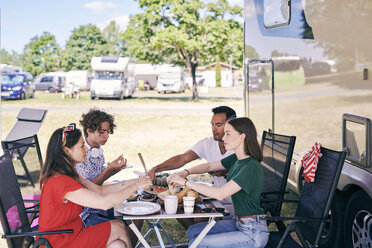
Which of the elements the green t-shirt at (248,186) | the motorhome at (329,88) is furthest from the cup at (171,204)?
the motorhome at (329,88)

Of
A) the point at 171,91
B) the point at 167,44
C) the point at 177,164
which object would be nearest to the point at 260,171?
the point at 177,164

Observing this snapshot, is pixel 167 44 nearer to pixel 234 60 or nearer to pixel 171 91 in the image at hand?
pixel 234 60

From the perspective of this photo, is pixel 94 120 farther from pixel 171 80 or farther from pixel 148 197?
pixel 171 80

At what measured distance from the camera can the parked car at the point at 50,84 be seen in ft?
110

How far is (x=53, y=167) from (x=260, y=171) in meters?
1.22

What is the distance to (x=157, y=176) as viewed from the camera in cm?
369

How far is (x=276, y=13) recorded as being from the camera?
4543 millimetres

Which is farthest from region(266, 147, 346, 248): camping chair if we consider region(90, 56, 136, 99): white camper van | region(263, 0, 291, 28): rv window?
region(90, 56, 136, 99): white camper van

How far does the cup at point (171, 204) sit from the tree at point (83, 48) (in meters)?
51.0

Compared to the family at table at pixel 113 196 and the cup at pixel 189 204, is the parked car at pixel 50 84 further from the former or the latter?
the cup at pixel 189 204

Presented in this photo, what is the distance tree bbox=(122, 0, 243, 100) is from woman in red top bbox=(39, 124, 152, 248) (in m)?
21.2

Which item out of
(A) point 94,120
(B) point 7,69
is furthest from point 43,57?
(A) point 94,120

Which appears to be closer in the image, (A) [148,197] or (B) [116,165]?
(A) [148,197]

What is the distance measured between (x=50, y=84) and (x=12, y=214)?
32206 millimetres
